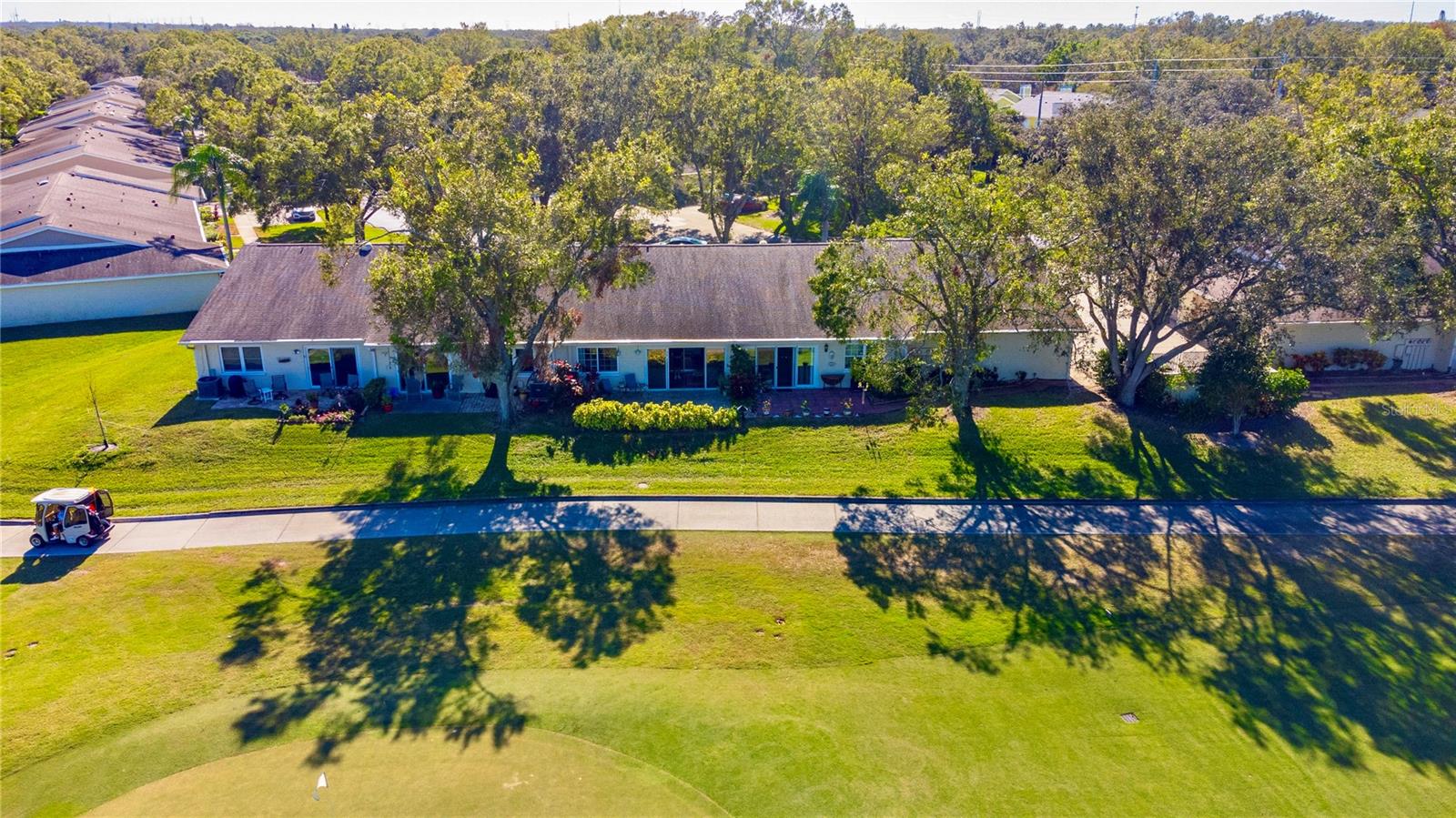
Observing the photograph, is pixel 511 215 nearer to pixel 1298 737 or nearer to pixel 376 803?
pixel 376 803

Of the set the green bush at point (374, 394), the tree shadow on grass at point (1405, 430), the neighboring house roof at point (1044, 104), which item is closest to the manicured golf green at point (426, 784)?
the green bush at point (374, 394)

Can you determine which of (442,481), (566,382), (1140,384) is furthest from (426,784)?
(1140,384)

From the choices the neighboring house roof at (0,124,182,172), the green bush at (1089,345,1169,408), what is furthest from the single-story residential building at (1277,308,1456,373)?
the neighboring house roof at (0,124,182,172)

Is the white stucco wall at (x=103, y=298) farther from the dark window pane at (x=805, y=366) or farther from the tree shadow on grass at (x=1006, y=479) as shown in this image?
the tree shadow on grass at (x=1006, y=479)

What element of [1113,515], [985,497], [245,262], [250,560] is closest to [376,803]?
[250,560]

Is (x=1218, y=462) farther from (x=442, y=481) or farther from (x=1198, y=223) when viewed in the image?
(x=442, y=481)

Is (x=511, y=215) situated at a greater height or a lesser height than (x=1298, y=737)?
greater
